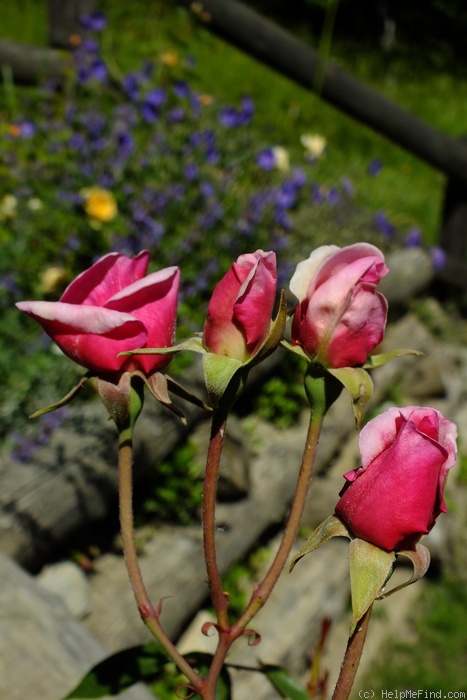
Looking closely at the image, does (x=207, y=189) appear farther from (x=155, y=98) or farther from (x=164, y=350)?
(x=164, y=350)

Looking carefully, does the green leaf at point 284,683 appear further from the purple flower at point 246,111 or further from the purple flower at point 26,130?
the purple flower at point 246,111

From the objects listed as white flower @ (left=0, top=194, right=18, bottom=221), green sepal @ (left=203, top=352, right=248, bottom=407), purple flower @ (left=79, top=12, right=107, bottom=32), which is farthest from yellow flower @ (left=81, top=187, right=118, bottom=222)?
green sepal @ (left=203, top=352, right=248, bottom=407)

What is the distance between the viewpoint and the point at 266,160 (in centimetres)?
342

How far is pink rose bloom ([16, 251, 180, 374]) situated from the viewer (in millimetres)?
651

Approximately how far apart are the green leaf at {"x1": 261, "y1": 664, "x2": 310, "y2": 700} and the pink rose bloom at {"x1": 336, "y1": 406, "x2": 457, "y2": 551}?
307 millimetres

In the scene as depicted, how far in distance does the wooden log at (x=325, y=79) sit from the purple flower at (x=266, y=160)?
1.69ft

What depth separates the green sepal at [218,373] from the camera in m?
0.64

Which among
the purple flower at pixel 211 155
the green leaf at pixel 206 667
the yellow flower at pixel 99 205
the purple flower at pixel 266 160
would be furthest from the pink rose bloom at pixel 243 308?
the purple flower at pixel 266 160

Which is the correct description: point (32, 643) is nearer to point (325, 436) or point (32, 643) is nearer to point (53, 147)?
point (325, 436)

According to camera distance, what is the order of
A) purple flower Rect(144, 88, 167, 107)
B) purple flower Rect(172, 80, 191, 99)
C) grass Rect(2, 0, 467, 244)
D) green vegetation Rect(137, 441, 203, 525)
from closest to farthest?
green vegetation Rect(137, 441, 203, 525) → purple flower Rect(144, 88, 167, 107) → purple flower Rect(172, 80, 191, 99) → grass Rect(2, 0, 467, 244)

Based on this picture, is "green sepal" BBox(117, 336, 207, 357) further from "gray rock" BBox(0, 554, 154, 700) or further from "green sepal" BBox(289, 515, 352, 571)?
"gray rock" BBox(0, 554, 154, 700)

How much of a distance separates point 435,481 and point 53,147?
2929 millimetres

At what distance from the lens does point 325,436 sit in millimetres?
3145

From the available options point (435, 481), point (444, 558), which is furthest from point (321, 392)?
point (444, 558)
